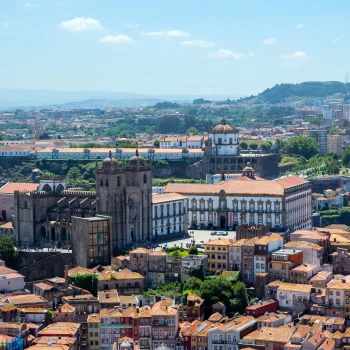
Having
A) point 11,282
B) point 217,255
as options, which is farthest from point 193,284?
point 11,282

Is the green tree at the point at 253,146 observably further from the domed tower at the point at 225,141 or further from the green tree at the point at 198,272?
the green tree at the point at 198,272

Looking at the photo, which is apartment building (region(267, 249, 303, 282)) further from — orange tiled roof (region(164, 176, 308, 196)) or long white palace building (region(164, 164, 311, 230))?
orange tiled roof (region(164, 176, 308, 196))

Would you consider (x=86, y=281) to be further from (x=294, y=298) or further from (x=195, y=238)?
(x=195, y=238)

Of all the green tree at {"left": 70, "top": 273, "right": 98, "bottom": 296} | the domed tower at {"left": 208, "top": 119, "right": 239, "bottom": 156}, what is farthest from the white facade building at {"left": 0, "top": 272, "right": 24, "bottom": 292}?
the domed tower at {"left": 208, "top": 119, "right": 239, "bottom": 156}

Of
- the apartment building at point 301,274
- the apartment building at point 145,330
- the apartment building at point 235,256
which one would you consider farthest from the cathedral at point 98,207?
the apartment building at point 301,274

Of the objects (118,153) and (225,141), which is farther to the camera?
(118,153)

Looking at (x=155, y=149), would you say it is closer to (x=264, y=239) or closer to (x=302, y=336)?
→ (x=264, y=239)
